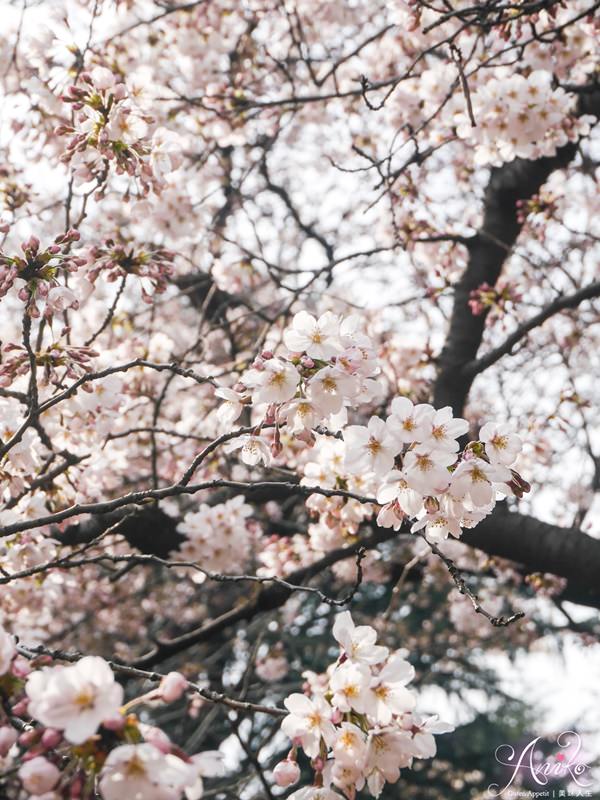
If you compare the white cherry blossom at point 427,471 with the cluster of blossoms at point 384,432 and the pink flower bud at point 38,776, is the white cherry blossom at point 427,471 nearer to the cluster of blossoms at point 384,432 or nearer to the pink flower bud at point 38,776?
the cluster of blossoms at point 384,432

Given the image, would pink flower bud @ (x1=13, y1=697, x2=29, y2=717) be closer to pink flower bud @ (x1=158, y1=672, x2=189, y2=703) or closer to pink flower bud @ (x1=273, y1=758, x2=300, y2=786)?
pink flower bud @ (x1=158, y1=672, x2=189, y2=703)

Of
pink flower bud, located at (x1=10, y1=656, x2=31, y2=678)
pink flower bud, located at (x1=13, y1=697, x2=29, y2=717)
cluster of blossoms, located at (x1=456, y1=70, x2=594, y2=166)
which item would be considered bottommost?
pink flower bud, located at (x1=13, y1=697, x2=29, y2=717)

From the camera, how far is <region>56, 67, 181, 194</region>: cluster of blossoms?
87.3 inches

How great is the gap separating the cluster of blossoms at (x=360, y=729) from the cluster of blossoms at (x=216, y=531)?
1.97 m

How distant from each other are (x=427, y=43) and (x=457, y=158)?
3.20 ft

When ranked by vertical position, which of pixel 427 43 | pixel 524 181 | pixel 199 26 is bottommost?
pixel 524 181

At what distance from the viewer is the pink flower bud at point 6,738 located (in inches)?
42.3

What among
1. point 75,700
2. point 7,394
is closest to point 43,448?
point 7,394

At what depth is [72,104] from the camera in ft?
7.33

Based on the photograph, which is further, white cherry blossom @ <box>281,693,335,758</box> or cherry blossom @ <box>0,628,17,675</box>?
white cherry blossom @ <box>281,693,335,758</box>

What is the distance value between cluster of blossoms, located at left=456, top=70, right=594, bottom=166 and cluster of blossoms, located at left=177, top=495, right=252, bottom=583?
6.66 feet

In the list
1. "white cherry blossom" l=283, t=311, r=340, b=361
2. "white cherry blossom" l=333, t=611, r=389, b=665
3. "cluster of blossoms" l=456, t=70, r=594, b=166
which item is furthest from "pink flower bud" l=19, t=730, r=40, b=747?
"cluster of blossoms" l=456, t=70, r=594, b=166

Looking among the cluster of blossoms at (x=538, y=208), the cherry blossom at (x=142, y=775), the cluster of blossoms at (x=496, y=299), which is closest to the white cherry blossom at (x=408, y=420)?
the cherry blossom at (x=142, y=775)

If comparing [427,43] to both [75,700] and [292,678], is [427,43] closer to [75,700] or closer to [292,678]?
[75,700]
